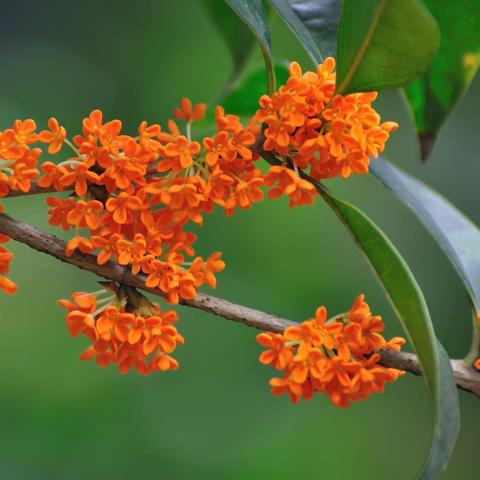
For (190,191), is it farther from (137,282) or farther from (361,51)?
(361,51)

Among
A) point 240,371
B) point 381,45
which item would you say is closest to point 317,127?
point 381,45

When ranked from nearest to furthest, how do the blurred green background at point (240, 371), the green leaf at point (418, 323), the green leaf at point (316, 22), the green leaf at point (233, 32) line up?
the green leaf at point (418, 323) < the green leaf at point (316, 22) < the green leaf at point (233, 32) < the blurred green background at point (240, 371)

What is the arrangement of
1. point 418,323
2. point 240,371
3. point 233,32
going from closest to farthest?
point 418,323
point 233,32
point 240,371

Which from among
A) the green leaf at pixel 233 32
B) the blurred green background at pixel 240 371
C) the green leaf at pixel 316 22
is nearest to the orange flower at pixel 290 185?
the green leaf at pixel 316 22

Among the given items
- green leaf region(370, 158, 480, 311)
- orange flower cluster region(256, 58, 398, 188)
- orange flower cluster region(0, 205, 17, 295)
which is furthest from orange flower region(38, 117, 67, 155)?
green leaf region(370, 158, 480, 311)

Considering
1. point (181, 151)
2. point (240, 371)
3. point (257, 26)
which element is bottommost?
point (240, 371)

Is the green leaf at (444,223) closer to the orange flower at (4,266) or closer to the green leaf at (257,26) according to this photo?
the green leaf at (257,26)

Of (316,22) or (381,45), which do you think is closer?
(381,45)

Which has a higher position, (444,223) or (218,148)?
(218,148)
